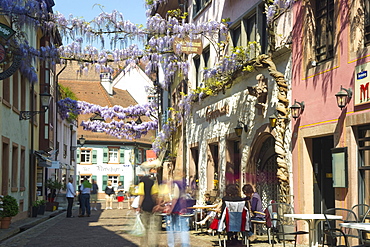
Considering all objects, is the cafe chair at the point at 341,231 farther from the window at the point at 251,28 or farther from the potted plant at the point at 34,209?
the potted plant at the point at 34,209

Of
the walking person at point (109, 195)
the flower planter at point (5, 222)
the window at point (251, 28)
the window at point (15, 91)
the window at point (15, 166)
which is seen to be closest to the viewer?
the flower planter at point (5, 222)

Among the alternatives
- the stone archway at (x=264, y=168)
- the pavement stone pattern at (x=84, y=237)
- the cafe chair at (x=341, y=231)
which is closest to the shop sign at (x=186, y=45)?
the stone archway at (x=264, y=168)

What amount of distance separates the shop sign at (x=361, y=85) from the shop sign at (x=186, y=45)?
10.5m

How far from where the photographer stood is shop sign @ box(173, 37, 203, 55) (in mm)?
22344

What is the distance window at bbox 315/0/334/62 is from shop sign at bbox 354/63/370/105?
155 centimetres

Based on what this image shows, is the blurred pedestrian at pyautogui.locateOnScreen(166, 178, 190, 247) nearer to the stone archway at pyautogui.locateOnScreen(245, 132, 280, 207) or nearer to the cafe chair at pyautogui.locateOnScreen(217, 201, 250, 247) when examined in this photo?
the cafe chair at pyautogui.locateOnScreen(217, 201, 250, 247)

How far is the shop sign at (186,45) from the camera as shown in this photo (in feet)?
73.3

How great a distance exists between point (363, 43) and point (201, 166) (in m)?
13.5

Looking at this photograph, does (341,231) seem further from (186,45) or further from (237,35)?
(186,45)

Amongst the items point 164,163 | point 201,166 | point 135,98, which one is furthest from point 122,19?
point 135,98

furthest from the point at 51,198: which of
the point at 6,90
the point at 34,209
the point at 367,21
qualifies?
the point at 367,21

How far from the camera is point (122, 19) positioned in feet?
66.4

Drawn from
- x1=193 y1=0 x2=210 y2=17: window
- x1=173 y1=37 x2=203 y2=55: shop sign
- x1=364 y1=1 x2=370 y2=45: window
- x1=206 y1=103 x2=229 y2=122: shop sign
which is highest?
x1=193 y1=0 x2=210 y2=17: window

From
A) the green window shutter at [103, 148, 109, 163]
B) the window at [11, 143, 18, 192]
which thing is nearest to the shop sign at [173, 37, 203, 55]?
the window at [11, 143, 18, 192]
